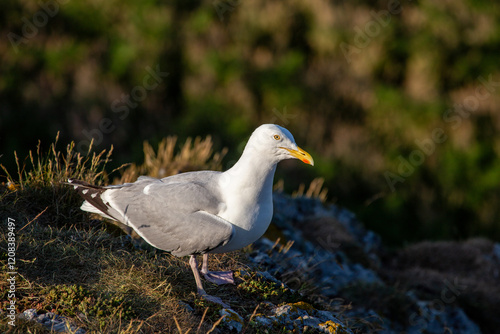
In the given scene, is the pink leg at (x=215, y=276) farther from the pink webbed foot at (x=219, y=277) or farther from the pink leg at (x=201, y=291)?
the pink leg at (x=201, y=291)

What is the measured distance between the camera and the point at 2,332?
3.65m

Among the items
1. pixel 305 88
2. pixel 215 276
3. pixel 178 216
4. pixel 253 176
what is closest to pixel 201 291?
pixel 215 276

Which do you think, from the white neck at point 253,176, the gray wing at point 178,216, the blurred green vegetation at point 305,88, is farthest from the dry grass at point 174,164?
the white neck at point 253,176

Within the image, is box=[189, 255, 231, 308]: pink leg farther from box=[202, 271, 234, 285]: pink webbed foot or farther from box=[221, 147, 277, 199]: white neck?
box=[221, 147, 277, 199]: white neck

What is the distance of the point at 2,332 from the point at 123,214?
51.0 inches

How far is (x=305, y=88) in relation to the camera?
→ 13.5m

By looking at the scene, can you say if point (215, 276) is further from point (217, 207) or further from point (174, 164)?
point (174, 164)

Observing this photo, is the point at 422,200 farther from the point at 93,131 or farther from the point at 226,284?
the point at 226,284

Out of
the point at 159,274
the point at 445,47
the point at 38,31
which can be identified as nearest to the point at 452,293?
the point at 159,274

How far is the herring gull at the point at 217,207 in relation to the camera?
434 centimetres

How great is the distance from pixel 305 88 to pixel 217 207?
9440mm

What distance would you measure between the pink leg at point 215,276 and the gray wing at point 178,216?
0.36m

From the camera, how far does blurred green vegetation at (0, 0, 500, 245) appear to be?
493 inches

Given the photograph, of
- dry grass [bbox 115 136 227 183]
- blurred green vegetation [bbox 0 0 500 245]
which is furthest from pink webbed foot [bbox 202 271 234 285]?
blurred green vegetation [bbox 0 0 500 245]
